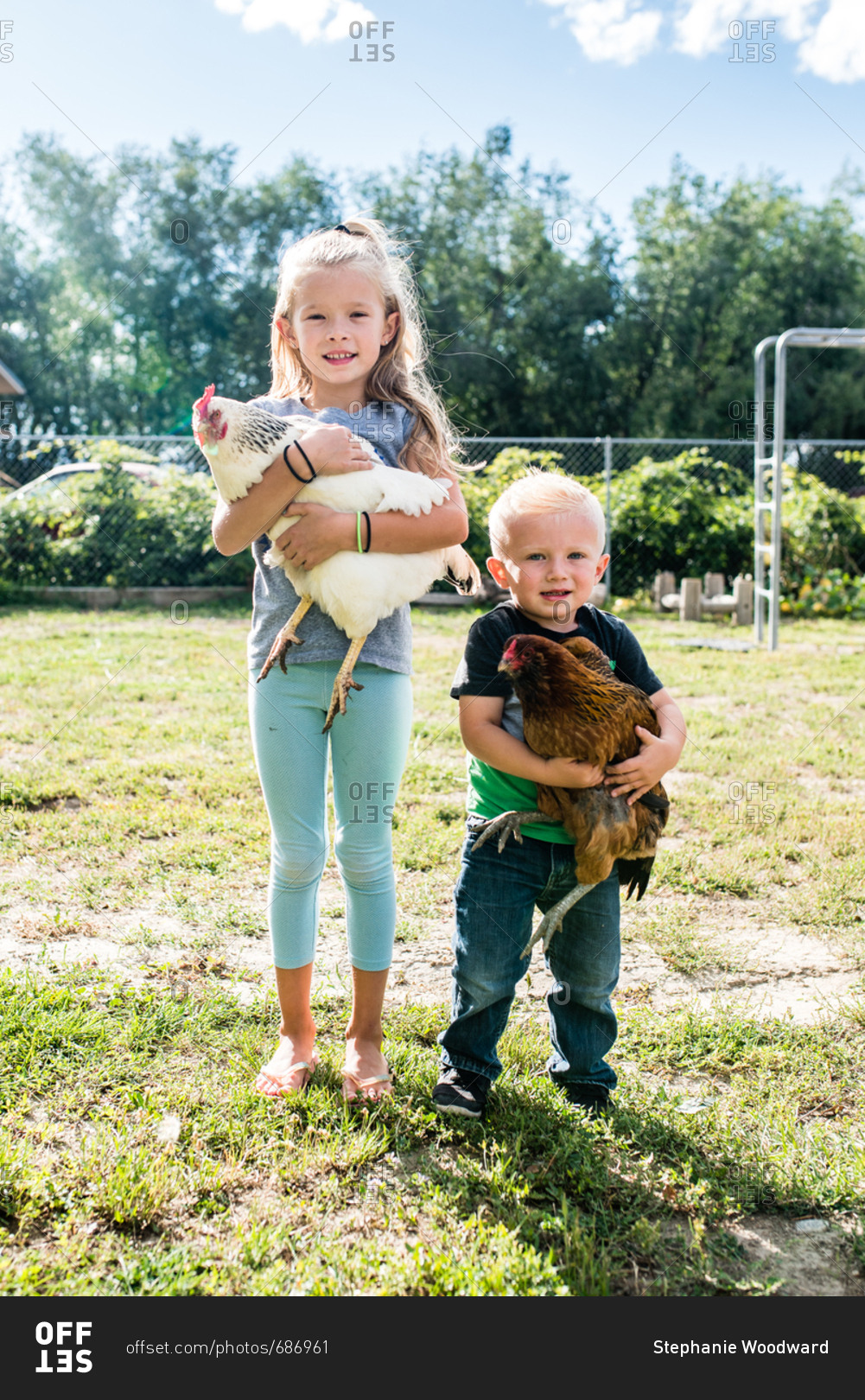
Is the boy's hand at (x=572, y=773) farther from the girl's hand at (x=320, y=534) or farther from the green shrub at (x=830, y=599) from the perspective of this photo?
the green shrub at (x=830, y=599)

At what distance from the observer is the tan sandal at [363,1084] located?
2.01 m

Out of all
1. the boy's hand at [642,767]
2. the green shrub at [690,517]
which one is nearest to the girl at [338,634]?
the boy's hand at [642,767]

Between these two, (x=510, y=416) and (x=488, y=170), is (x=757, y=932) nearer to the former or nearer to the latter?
(x=510, y=416)

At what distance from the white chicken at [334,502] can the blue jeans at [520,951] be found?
498mm

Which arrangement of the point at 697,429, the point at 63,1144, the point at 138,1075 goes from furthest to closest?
the point at 697,429 → the point at 138,1075 → the point at 63,1144

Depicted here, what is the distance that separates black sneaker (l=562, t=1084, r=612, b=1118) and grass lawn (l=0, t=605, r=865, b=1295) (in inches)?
1.4

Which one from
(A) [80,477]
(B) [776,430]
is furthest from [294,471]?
(A) [80,477]

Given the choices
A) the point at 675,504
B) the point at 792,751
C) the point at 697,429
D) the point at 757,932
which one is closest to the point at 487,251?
the point at 697,429

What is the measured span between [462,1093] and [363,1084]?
0.73ft

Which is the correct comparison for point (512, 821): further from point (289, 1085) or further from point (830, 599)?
point (830, 599)

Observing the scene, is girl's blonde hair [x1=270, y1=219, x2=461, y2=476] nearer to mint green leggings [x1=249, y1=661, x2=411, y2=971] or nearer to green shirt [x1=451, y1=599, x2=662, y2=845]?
green shirt [x1=451, y1=599, x2=662, y2=845]

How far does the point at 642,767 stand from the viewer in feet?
6.15

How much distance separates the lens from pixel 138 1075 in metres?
2.11
